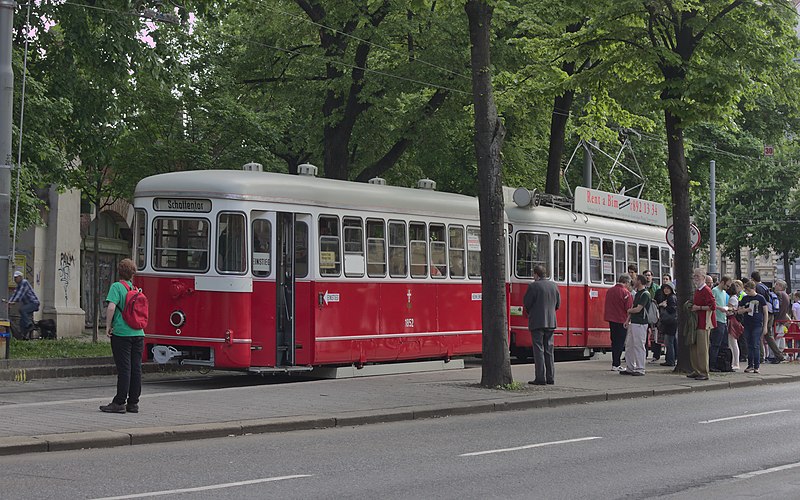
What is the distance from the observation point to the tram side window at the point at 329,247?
19.5 meters

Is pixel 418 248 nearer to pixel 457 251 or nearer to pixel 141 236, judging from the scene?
pixel 457 251

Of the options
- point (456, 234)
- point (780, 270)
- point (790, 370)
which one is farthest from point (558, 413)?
point (780, 270)

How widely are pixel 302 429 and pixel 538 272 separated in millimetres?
7098

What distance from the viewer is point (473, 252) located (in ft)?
77.0

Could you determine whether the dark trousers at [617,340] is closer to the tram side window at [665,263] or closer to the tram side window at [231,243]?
the tram side window at [665,263]

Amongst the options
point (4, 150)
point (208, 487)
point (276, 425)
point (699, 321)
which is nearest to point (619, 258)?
point (699, 321)

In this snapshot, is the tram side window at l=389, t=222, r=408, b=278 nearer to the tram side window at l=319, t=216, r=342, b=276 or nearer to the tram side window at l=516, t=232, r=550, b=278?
the tram side window at l=319, t=216, r=342, b=276

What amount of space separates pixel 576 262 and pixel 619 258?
2.13m

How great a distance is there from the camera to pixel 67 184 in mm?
25156

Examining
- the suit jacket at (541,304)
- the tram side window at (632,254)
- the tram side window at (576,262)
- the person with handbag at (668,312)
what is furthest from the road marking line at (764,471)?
the tram side window at (632,254)

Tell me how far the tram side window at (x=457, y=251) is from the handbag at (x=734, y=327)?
5.59m

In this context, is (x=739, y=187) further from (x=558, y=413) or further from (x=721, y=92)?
(x=558, y=413)

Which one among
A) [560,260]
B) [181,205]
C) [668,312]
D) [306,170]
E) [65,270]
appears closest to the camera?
[181,205]

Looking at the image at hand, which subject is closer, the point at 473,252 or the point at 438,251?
the point at 438,251
